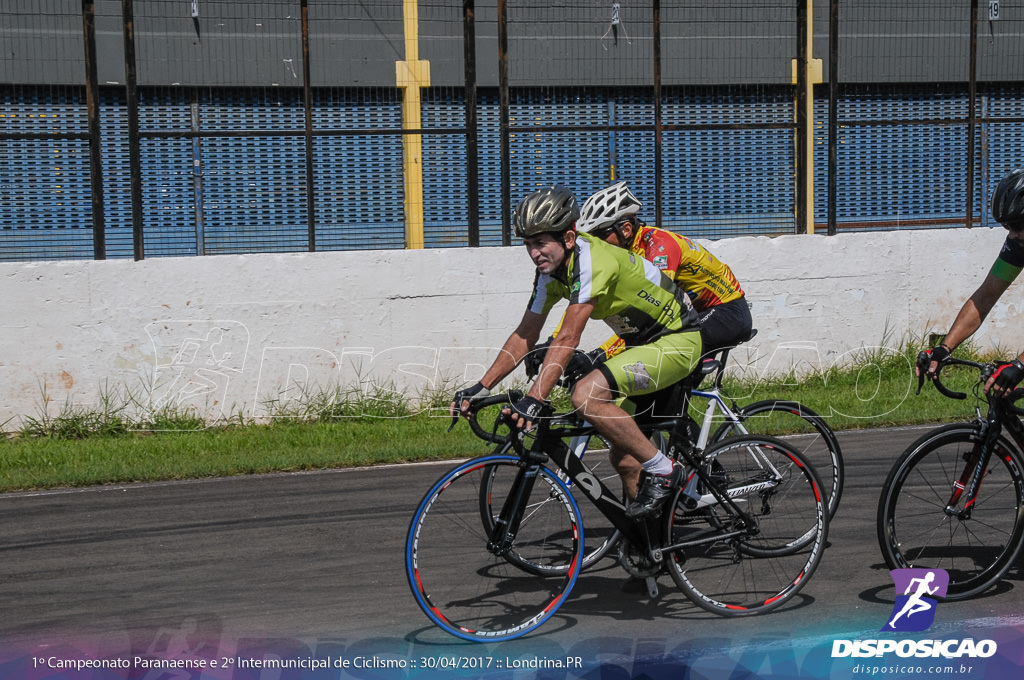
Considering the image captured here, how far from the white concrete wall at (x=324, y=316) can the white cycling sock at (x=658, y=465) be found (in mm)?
6463

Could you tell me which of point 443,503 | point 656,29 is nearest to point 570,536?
point 443,503

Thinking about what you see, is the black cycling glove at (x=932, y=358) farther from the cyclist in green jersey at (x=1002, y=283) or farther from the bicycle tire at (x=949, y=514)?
the bicycle tire at (x=949, y=514)

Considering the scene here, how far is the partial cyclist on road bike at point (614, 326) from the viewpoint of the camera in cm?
544

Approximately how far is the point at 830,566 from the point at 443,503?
2.29 m

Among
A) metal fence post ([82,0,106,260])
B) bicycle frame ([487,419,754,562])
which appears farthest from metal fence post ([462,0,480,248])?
bicycle frame ([487,419,754,562])

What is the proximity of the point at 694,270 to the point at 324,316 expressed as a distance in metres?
5.35

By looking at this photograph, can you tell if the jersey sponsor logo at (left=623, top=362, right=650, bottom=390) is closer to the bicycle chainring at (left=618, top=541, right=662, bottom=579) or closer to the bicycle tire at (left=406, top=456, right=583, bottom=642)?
the bicycle tire at (left=406, top=456, right=583, bottom=642)

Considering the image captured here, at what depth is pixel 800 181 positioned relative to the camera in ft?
44.3

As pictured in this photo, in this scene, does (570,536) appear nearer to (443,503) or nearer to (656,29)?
(443,503)

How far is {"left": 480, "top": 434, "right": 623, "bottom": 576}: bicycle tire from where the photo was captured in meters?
5.82

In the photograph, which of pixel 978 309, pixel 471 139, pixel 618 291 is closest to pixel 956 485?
pixel 978 309

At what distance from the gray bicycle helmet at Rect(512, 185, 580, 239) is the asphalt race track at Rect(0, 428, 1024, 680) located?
1803 mm

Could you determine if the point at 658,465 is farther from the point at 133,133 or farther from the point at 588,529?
the point at 133,133

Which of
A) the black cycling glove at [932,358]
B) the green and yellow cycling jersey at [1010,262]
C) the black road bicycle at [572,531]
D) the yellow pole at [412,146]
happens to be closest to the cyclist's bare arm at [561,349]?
the black road bicycle at [572,531]
